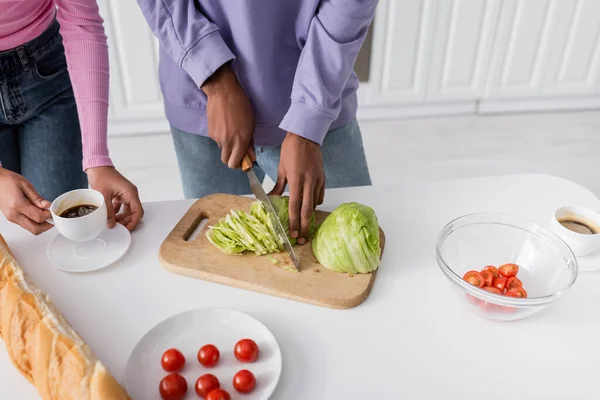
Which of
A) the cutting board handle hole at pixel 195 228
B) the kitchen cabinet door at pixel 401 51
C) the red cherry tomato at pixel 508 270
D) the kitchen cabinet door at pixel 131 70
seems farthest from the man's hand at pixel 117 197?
the kitchen cabinet door at pixel 401 51

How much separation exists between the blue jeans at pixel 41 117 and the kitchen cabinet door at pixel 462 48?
75.4 inches

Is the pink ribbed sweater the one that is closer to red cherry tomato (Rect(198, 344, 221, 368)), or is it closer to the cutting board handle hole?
the cutting board handle hole

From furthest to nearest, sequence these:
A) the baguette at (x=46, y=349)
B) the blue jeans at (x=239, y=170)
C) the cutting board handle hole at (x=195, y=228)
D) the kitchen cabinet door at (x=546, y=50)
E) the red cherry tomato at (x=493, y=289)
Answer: the kitchen cabinet door at (x=546, y=50) → the blue jeans at (x=239, y=170) → the cutting board handle hole at (x=195, y=228) → the red cherry tomato at (x=493, y=289) → the baguette at (x=46, y=349)

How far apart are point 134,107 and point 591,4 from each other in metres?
2.34

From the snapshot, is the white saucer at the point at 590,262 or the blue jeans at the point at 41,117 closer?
the white saucer at the point at 590,262

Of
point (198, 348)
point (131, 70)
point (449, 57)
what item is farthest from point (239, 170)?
point (449, 57)

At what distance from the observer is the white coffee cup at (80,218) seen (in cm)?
96

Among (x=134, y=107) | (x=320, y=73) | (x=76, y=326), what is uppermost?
(x=320, y=73)

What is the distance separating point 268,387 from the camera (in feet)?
2.53

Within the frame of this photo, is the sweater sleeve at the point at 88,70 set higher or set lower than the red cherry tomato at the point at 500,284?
higher

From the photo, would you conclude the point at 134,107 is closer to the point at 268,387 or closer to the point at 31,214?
the point at 31,214

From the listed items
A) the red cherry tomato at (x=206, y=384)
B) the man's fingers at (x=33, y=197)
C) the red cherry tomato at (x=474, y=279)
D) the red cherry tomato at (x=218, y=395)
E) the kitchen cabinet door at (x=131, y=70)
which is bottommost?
the kitchen cabinet door at (x=131, y=70)

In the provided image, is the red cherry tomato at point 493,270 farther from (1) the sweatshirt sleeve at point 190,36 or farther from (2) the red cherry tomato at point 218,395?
(1) the sweatshirt sleeve at point 190,36

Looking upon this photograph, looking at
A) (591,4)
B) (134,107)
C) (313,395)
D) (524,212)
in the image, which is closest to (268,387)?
(313,395)
